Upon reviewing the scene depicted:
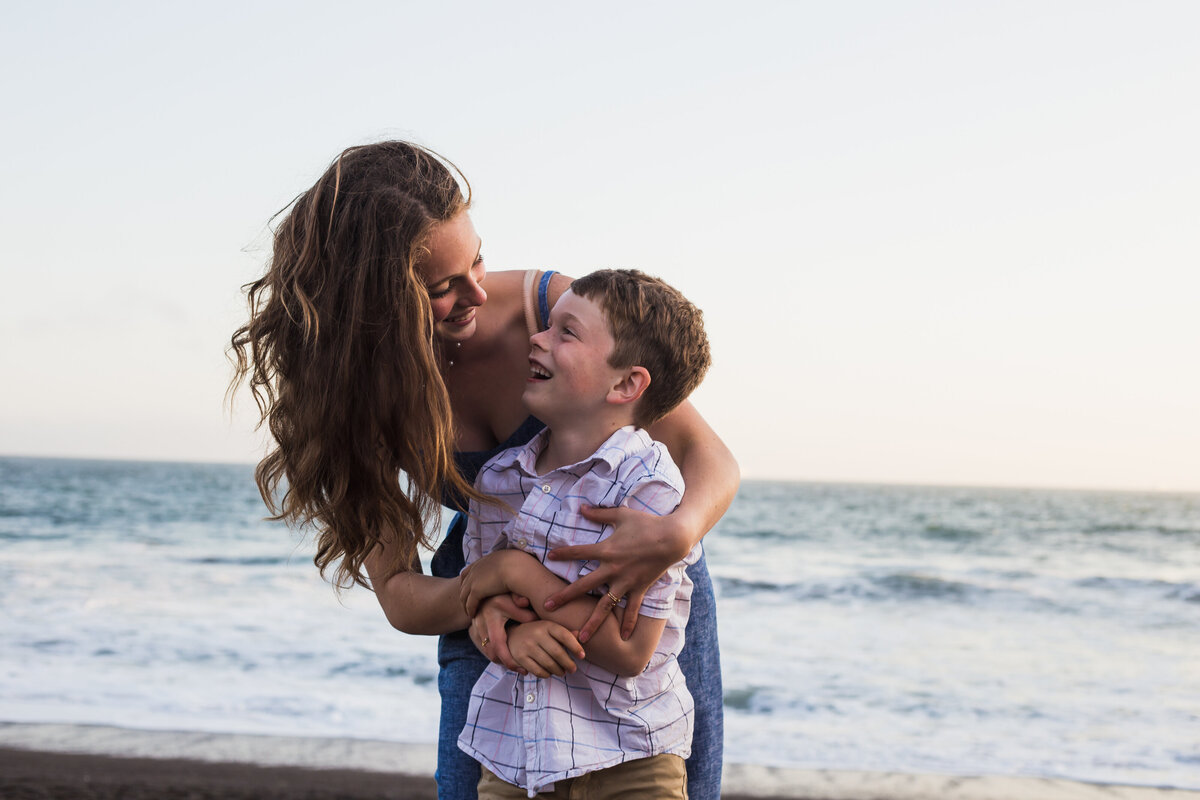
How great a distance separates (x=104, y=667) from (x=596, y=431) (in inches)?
278

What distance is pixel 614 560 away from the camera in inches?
63.5

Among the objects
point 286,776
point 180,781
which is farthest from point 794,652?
point 180,781

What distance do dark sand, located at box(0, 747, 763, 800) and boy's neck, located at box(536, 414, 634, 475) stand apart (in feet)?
9.19

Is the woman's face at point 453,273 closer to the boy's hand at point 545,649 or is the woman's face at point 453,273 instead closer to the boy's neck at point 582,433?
the boy's neck at point 582,433

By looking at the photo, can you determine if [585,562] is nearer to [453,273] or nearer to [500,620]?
[500,620]

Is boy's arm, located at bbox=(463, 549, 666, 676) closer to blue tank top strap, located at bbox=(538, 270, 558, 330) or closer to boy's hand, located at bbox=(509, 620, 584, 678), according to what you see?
boy's hand, located at bbox=(509, 620, 584, 678)

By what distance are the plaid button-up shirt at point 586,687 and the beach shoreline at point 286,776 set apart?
2.64 meters

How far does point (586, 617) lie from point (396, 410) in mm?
527

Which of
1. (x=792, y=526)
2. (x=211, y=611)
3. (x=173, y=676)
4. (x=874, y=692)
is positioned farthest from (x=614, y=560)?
(x=792, y=526)

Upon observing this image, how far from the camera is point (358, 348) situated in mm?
1800

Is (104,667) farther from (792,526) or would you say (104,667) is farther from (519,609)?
(792,526)

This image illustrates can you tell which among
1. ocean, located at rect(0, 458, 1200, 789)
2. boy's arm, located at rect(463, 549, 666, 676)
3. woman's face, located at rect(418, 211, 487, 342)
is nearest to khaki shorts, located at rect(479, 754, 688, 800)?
boy's arm, located at rect(463, 549, 666, 676)

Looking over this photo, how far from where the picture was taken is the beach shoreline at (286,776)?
4.12 meters

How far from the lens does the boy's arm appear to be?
1642mm
